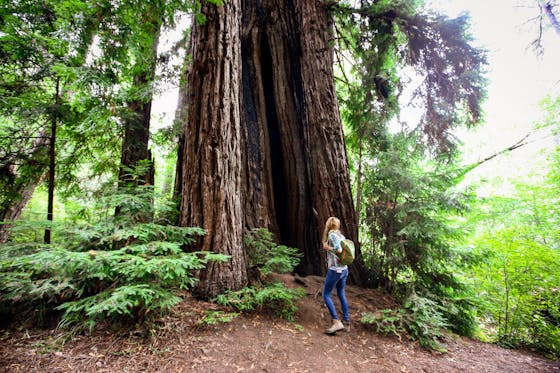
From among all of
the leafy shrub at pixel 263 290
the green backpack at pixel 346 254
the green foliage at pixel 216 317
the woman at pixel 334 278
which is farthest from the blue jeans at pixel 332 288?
the green foliage at pixel 216 317

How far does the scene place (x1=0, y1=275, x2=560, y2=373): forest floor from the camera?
223cm

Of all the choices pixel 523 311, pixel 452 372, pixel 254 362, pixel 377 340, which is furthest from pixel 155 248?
pixel 523 311

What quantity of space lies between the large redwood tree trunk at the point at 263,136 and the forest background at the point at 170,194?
1.24 feet

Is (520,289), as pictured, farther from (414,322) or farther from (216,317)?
(216,317)

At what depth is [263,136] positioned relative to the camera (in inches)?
226

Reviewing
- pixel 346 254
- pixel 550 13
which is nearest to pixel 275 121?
pixel 346 254

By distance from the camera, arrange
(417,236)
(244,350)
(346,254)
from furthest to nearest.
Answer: (417,236), (346,254), (244,350)

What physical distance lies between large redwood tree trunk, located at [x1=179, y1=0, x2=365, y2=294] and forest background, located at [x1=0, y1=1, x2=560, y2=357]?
378 millimetres

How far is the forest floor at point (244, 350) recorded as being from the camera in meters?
2.23

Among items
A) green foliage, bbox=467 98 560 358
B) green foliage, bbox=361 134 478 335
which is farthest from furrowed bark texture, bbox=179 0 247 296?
green foliage, bbox=467 98 560 358

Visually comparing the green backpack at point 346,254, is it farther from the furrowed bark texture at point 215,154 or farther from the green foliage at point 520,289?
the green foliage at point 520,289

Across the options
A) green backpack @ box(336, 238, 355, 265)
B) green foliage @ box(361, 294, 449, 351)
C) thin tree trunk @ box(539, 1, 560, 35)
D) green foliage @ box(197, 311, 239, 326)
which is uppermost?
thin tree trunk @ box(539, 1, 560, 35)

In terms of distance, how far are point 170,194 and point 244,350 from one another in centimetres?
318

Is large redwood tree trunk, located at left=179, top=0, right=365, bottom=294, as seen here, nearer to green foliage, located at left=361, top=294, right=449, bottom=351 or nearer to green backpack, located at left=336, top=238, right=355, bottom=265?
green foliage, located at left=361, top=294, right=449, bottom=351
